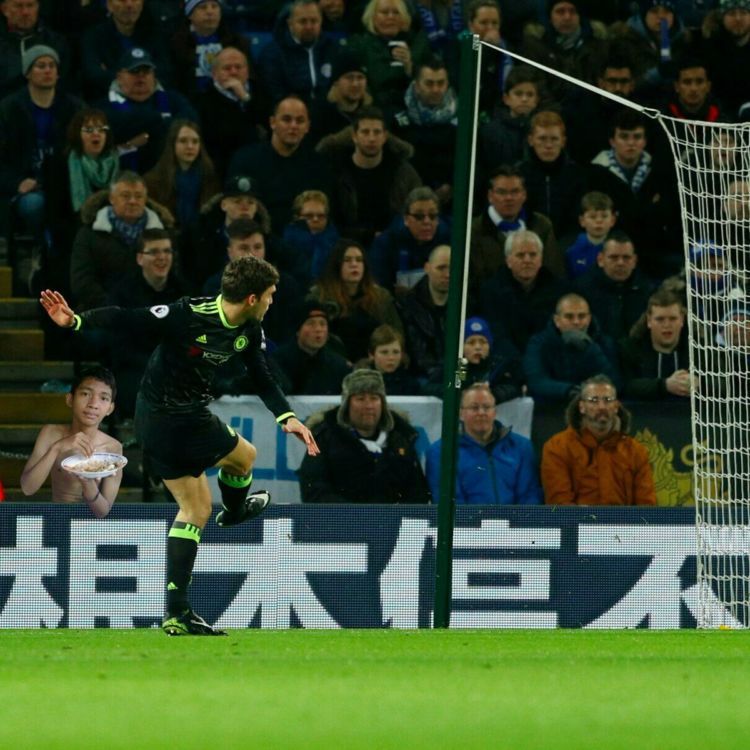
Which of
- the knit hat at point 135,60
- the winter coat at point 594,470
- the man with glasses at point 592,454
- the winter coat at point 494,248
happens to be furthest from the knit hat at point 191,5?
the winter coat at point 594,470

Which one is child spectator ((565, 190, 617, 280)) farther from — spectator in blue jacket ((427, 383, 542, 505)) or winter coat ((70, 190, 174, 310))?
winter coat ((70, 190, 174, 310))

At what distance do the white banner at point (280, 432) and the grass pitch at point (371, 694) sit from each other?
3.59 metres

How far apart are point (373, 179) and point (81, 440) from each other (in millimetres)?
3894

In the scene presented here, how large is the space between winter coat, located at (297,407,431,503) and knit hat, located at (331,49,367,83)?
3859 mm

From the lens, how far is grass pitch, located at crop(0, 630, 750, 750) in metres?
5.61

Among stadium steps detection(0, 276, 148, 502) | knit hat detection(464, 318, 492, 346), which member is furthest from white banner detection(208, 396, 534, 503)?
stadium steps detection(0, 276, 148, 502)

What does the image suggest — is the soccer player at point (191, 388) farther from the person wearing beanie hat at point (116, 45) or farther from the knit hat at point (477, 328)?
the person wearing beanie hat at point (116, 45)

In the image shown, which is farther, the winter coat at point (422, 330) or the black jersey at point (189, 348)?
the winter coat at point (422, 330)

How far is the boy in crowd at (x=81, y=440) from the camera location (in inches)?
494

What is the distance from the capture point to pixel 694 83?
16484 millimetres

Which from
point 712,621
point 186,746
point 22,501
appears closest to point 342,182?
→ point 22,501

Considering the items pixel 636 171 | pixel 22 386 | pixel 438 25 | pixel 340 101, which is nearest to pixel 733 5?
pixel 636 171

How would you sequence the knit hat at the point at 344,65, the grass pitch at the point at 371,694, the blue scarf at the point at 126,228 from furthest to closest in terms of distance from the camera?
the knit hat at the point at 344,65
the blue scarf at the point at 126,228
the grass pitch at the point at 371,694

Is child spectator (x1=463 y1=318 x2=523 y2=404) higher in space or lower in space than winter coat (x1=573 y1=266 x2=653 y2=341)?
lower
